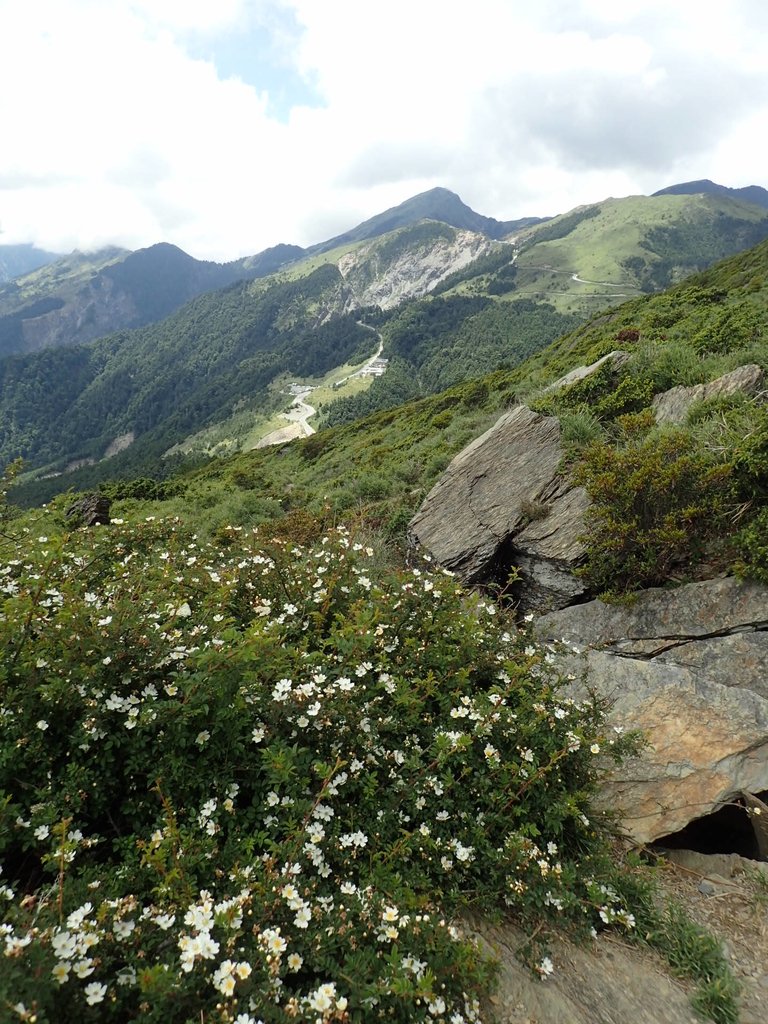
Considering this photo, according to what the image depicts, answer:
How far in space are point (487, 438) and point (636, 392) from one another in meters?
3.35

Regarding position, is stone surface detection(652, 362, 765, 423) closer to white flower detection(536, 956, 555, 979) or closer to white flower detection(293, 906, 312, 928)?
white flower detection(536, 956, 555, 979)

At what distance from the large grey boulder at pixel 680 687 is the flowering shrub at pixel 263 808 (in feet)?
3.55

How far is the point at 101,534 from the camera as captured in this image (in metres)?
6.52

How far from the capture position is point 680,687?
5.49 metres

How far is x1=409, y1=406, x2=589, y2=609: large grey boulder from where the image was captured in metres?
7.84

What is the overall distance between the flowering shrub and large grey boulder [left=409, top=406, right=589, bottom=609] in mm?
3310

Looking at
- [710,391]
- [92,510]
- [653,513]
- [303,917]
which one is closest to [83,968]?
[303,917]

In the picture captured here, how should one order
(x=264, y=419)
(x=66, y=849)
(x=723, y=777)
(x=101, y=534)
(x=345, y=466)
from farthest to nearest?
(x=264, y=419) < (x=345, y=466) < (x=101, y=534) < (x=723, y=777) < (x=66, y=849)

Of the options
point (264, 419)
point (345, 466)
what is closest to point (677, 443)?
point (345, 466)

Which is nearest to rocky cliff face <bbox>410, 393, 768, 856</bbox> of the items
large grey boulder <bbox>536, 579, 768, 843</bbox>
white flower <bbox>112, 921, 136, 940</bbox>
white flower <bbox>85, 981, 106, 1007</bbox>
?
large grey boulder <bbox>536, 579, 768, 843</bbox>

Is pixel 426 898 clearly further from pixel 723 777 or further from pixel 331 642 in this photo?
pixel 723 777

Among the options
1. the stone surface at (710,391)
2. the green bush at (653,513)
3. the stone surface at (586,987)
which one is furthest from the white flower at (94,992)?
the stone surface at (710,391)

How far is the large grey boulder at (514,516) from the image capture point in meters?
7.84

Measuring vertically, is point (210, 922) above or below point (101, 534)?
below
